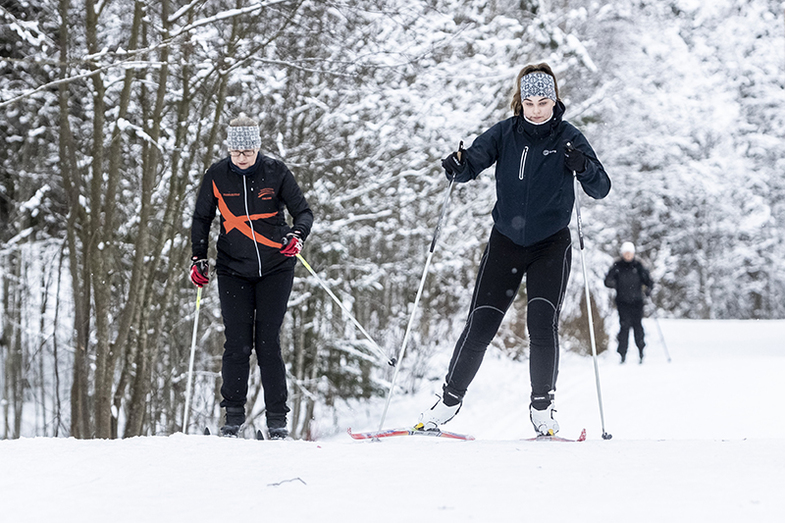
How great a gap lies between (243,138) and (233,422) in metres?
1.55

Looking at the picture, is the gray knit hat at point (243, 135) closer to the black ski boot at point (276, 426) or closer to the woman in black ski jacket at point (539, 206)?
the woman in black ski jacket at point (539, 206)

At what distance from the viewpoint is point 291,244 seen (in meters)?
4.30

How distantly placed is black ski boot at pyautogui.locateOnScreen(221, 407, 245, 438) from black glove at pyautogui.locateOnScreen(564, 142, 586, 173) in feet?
7.28

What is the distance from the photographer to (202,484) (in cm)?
274

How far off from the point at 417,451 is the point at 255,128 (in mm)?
2087

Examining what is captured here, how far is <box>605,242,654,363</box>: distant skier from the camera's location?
39.2 feet

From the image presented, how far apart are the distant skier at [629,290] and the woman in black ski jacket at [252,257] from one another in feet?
27.8

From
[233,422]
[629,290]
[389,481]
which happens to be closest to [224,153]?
[233,422]

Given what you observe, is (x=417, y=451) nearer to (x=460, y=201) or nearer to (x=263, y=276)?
(x=263, y=276)

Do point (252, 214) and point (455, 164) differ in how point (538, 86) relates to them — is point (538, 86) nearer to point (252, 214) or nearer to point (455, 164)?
point (455, 164)

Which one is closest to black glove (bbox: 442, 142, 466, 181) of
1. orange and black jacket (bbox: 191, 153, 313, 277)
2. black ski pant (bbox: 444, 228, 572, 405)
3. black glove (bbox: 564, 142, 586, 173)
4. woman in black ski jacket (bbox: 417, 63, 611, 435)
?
woman in black ski jacket (bbox: 417, 63, 611, 435)

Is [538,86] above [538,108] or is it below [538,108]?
above

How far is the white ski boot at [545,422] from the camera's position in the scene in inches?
152

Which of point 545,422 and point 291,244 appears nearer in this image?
point 545,422
